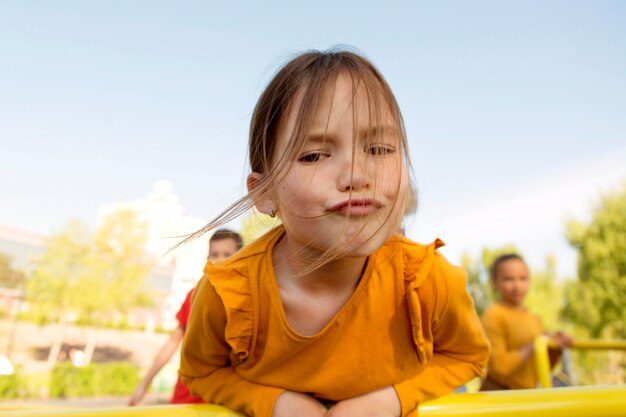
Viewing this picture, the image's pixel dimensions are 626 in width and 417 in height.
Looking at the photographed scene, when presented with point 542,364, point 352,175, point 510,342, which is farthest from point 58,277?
point 352,175

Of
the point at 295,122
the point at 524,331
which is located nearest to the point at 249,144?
the point at 295,122

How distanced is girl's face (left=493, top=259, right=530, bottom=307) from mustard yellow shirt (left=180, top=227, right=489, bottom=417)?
3.29m

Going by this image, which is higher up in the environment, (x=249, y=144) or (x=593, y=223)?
(x=593, y=223)

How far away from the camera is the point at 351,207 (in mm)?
Result: 1100

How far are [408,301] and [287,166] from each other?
0.42m

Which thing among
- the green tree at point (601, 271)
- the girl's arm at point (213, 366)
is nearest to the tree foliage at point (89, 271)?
the green tree at point (601, 271)

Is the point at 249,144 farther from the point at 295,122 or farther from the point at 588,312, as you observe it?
the point at 588,312

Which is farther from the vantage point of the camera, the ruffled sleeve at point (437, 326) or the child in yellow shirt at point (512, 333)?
the child in yellow shirt at point (512, 333)

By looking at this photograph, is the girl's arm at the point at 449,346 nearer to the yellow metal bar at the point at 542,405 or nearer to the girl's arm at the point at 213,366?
the yellow metal bar at the point at 542,405

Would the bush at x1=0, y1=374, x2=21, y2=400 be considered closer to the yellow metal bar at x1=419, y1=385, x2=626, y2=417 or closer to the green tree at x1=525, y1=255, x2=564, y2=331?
the yellow metal bar at x1=419, y1=385, x2=626, y2=417

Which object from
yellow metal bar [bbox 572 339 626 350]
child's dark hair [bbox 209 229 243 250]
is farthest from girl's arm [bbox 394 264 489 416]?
yellow metal bar [bbox 572 339 626 350]

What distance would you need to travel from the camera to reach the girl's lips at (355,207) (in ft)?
3.58

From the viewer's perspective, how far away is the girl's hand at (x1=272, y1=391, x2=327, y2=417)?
117cm

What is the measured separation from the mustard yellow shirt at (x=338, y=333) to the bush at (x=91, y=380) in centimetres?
1805
